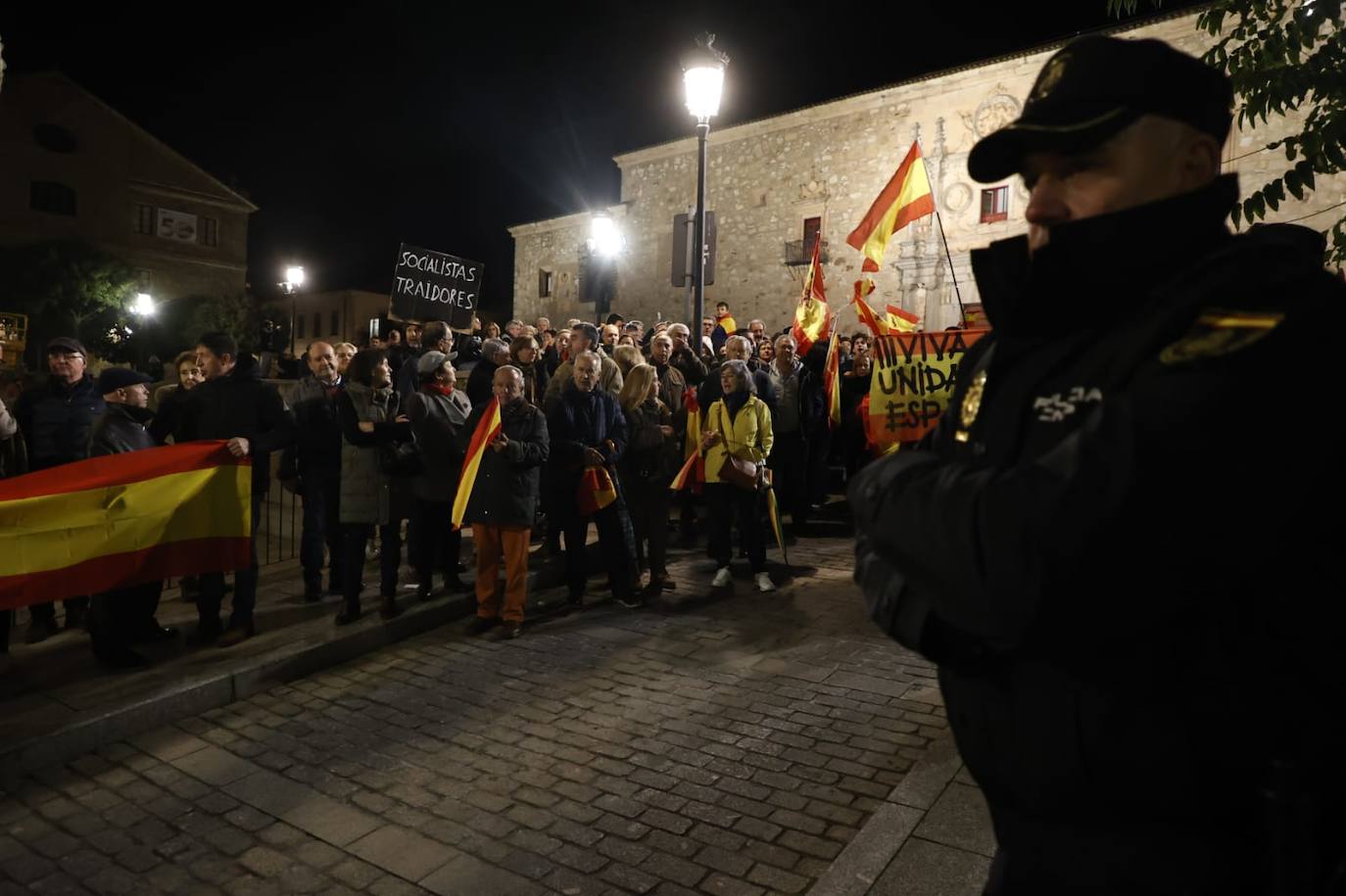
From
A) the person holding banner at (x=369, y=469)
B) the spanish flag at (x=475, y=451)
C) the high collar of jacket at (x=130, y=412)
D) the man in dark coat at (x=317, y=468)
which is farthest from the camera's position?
the man in dark coat at (x=317, y=468)

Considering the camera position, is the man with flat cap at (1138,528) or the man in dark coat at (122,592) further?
the man in dark coat at (122,592)

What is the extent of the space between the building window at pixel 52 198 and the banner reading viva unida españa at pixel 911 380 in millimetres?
50397

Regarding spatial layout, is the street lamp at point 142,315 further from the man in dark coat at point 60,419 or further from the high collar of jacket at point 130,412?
the high collar of jacket at point 130,412

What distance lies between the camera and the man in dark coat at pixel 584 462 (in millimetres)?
7824

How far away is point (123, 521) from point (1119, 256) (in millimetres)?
6431

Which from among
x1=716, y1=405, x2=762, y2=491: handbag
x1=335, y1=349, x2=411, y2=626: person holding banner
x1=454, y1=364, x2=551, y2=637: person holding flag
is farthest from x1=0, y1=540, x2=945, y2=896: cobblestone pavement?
x1=716, y1=405, x2=762, y2=491: handbag

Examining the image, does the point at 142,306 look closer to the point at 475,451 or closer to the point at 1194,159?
the point at 475,451

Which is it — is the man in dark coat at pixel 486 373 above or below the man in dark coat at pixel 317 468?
above

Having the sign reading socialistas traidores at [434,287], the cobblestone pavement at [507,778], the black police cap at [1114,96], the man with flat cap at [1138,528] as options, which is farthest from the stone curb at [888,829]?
the sign reading socialistas traidores at [434,287]

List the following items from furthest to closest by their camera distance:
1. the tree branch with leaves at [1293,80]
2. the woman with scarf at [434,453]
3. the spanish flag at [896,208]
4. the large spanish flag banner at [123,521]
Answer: the spanish flag at [896,208] < the woman with scarf at [434,453] < the large spanish flag banner at [123,521] < the tree branch with leaves at [1293,80]

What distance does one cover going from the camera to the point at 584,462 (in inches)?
307

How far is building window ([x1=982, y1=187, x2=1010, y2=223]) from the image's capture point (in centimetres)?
2753

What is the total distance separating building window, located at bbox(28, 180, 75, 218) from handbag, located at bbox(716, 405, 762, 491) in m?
49.2

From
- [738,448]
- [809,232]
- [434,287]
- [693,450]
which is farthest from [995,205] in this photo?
[738,448]
